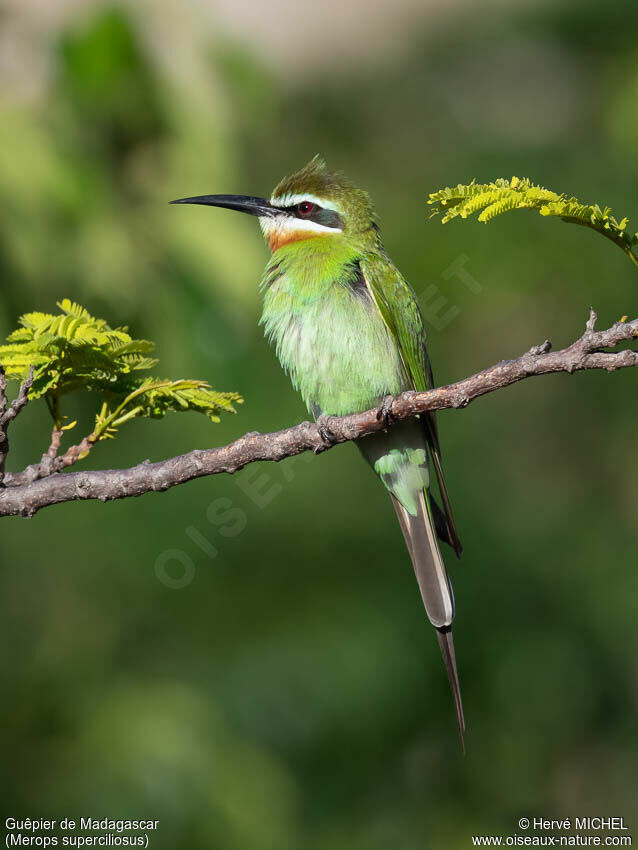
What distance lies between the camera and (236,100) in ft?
9.89

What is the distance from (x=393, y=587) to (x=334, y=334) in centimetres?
268

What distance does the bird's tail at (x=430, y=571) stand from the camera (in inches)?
120

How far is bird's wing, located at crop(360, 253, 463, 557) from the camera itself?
10.0ft

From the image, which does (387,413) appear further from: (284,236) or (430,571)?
(284,236)

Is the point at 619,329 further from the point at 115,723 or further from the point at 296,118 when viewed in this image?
the point at 296,118

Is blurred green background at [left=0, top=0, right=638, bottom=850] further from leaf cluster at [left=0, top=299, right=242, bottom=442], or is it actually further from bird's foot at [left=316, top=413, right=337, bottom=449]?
bird's foot at [left=316, top=413, right=337, bottom=449]

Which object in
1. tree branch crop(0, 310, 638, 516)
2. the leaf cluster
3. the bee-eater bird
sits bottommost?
tree branch crop(0, 310, 638, 516)

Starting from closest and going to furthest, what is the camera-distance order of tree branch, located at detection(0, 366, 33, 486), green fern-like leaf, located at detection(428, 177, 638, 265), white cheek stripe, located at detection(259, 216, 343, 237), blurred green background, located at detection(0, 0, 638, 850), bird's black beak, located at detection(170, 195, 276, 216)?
1. green fern-like leaf, located at detection(428, 177, 638, 265)
2. tree branch, located at detection(0, 366, 33, 486)
3. bird's black beak, located at detection(170, 195, 276, 216)
4. white cheek stripe, located at detection(259, 216, 343, 237)
5. blurred green background, located at detection(0, 0, 638, 850)

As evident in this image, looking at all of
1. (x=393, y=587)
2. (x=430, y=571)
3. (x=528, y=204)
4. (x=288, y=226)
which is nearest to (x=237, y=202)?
(x=288, y=226)

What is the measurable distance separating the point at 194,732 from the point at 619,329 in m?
3.52

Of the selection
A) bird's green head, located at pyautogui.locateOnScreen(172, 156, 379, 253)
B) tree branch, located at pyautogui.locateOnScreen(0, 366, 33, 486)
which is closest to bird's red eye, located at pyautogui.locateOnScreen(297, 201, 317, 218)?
bird's green head, located at pyautogui.locateOnScreen(172, 156, 379, 253)

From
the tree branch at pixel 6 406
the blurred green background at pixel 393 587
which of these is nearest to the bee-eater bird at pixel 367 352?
the blurred green background at pixel 393 587

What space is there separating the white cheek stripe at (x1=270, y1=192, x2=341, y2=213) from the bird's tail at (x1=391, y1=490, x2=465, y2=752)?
3.45 feet

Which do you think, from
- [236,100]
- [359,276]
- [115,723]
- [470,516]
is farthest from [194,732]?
[236,100]
